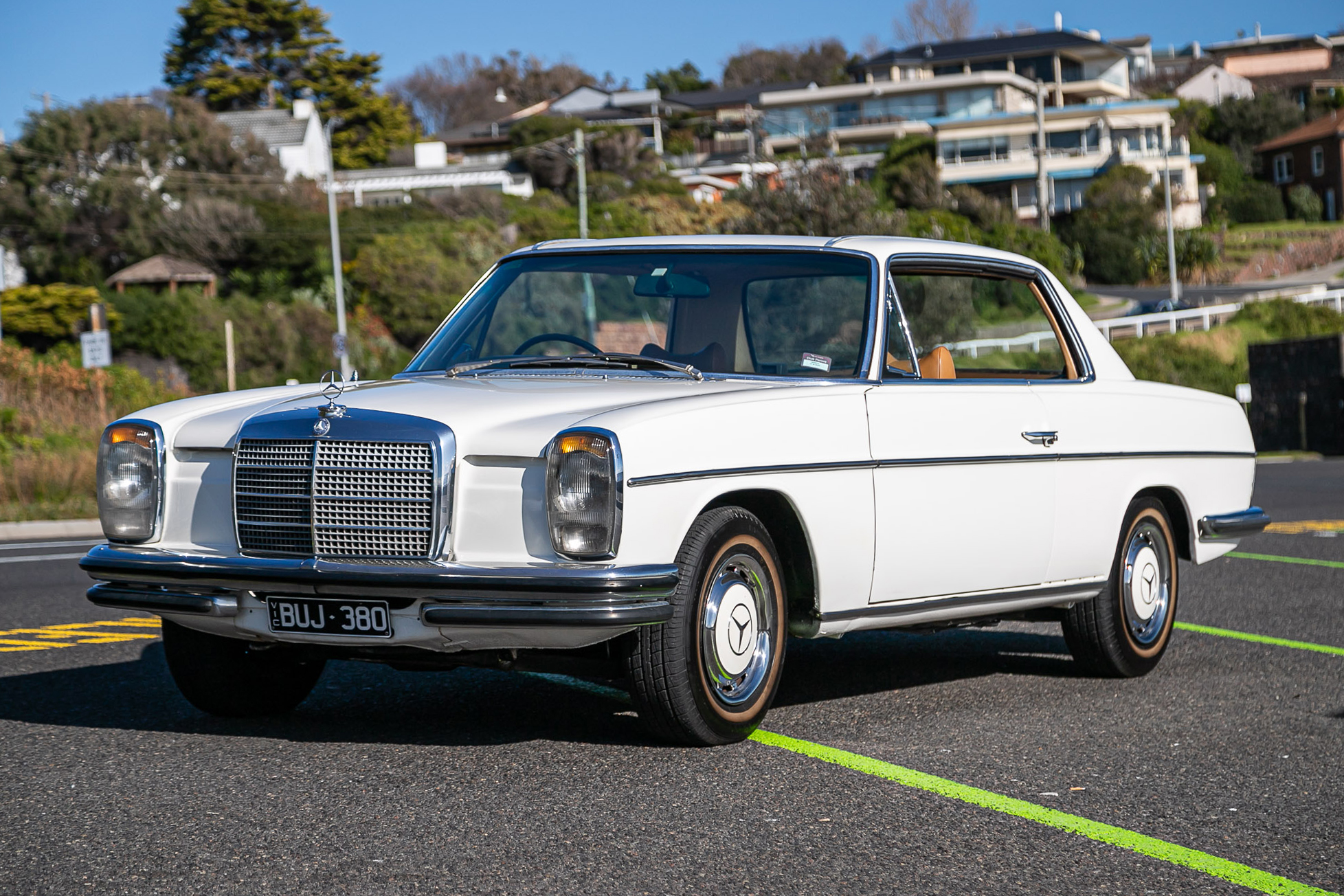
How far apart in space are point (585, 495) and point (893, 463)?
1461 mm

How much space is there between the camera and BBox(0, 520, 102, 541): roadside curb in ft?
53.1

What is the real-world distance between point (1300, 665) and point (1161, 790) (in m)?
2.69

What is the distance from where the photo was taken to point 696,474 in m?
4.95

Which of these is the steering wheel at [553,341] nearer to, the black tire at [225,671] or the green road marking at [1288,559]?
the black tire at [225,671]

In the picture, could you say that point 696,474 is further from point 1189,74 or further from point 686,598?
point 1189,74

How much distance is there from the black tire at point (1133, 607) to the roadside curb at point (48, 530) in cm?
1196

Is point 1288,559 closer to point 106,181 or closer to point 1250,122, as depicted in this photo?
point 106,181

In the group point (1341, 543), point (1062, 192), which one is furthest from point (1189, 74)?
point (1341, 543)

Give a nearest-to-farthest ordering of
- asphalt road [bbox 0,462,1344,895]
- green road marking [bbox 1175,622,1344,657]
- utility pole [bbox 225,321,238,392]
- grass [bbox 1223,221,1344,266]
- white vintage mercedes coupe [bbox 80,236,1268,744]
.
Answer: asphalt road [bbox 0,462,1344,895]
white vintage mercedes coupe [bbox 80,236,1268,744]
green road marking [bbox 1175,622,1344,657]
utility pole [bbox 225,321,238,392]
grass [bbox 1223,221,1344,266]

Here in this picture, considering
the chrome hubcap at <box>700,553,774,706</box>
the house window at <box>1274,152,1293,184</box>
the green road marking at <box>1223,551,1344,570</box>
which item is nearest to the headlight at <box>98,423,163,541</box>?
the chrome hubcap at <box>700,553,774,706</box>

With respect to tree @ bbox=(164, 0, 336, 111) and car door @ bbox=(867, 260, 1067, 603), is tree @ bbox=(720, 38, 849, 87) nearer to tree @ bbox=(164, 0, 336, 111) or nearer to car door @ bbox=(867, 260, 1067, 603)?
tree @ bbox=(164, 0, 336, 111)

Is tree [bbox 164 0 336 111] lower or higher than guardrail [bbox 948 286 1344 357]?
higher

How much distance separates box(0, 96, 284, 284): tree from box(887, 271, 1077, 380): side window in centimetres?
4636

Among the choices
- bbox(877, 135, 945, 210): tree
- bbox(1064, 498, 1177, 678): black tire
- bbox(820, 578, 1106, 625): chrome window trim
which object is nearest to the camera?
bbox(820, 578, 1106, 625): chrome window trim
